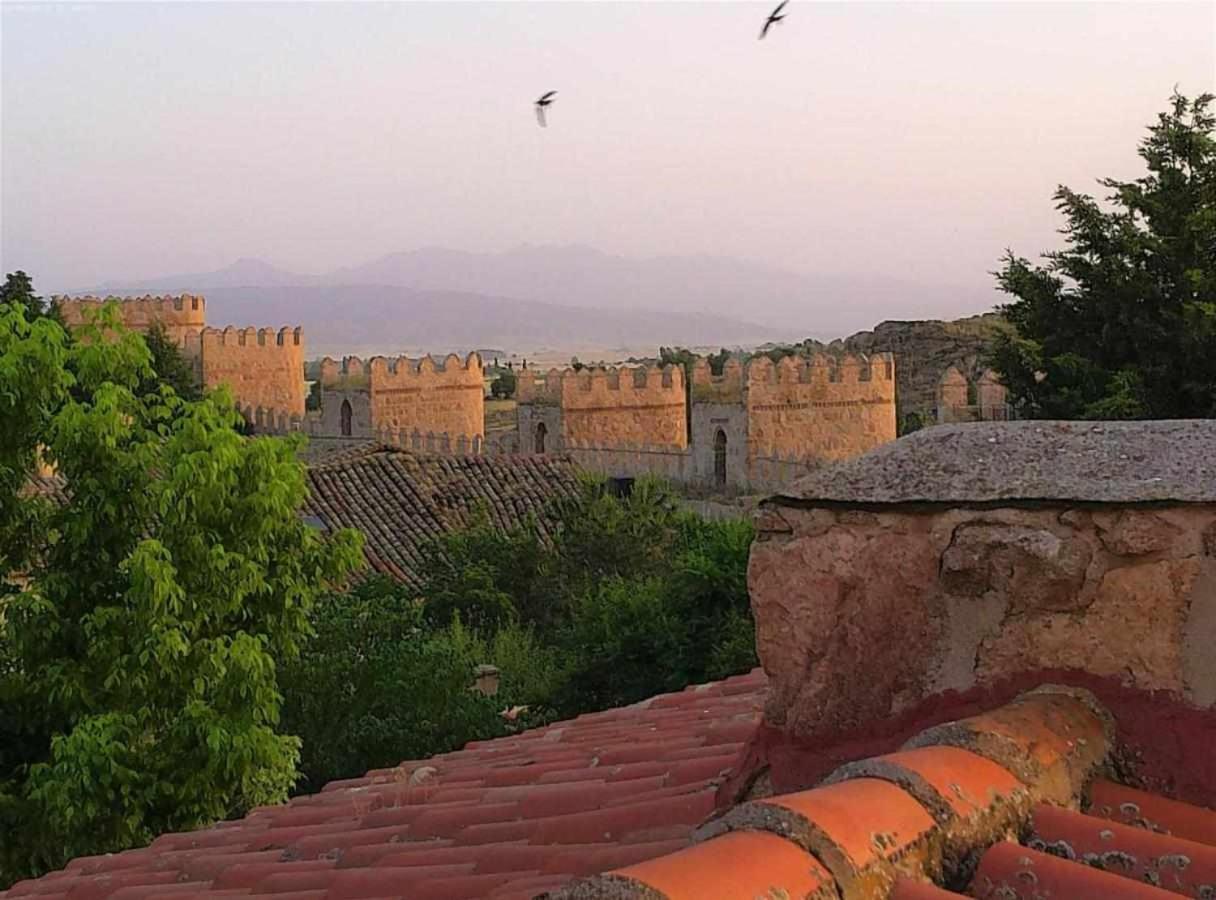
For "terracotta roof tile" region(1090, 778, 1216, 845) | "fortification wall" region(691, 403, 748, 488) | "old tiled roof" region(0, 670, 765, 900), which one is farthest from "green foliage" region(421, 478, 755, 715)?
"terracotta roof tile" region(1090, 778, 1216, 845)

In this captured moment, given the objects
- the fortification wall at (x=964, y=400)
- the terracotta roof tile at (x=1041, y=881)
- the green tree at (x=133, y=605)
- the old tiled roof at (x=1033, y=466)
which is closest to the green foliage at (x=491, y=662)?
the green tree at (x=133, y=605)

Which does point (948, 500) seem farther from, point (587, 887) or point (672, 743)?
point (672, 743)

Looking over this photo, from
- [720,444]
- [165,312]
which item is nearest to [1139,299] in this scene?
[720,444]

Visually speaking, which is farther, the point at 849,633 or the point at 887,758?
the point at 849,633

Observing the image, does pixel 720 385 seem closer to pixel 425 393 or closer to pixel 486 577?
pixel 425 393

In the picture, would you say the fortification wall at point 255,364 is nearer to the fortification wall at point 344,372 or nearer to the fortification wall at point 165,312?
the fortification wall at point 165,312

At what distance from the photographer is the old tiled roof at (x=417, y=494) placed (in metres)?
21.6

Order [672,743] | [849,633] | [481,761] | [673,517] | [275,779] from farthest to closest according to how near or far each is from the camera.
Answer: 1. [673,517]
2. [275,779]
3. [481,761]
4. [672,743]
5. [849,633]

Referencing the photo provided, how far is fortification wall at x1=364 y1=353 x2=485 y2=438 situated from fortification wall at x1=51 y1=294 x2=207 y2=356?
8.99 meters

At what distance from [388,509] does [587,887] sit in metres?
21.0

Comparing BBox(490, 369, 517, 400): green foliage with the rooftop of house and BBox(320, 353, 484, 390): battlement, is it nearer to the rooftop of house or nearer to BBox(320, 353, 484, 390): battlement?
BBox(320, 353, 484, 390): battlement

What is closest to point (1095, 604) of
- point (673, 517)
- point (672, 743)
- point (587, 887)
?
point (587, 887)

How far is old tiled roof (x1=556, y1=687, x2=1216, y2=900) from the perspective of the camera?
194 centimetres

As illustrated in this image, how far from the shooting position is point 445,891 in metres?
3.10
